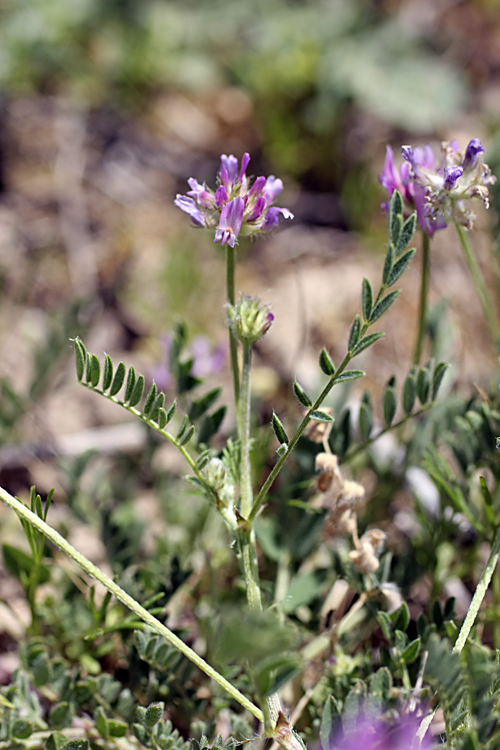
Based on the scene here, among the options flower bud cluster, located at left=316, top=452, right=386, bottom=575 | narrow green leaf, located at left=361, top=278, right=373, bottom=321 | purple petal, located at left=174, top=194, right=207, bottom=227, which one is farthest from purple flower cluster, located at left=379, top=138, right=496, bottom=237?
flower bud cluster, located at left=316, top=452, right=386, bottom=575

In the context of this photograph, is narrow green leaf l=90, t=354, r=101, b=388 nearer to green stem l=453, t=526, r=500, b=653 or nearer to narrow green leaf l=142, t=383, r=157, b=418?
narrow green leaf l=142, t=383, r=157, b=418

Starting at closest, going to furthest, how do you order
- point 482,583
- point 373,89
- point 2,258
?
1. point 482,583
2. point 2,258
3. point 373,89

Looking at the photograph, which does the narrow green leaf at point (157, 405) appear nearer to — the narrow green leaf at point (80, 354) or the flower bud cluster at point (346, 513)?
the narrow green leaf at point (80, 354)

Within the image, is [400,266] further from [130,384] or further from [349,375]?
[130,384]

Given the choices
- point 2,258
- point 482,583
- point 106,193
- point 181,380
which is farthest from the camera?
point 106,193

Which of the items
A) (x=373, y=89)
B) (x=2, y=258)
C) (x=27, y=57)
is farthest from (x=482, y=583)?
(x=27, y=57)

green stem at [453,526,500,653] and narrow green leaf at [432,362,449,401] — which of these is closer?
green stem at [453,526,500,653]

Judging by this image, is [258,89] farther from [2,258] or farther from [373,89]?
[2,258]

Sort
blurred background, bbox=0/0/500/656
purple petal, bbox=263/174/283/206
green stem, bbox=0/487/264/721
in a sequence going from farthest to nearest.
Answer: blurred background, bbox=0/0/500/656 → purple petal, bbox=263/174/283/206 → green stem, bbox=0/487/264/721
